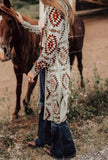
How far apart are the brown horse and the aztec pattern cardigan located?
0.74 feet

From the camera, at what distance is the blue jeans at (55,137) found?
294 cm

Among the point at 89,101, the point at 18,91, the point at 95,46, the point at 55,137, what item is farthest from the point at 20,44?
the point at 95,46

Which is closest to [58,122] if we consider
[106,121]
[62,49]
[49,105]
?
[49,105]

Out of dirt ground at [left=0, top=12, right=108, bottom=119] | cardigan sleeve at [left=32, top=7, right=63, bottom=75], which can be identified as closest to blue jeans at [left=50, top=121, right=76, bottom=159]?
cardigan sleeve at [left=32, top=7, right=63, bottom=75]

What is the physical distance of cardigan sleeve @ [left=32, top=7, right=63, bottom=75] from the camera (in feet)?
7.86

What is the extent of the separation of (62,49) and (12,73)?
4.18ft

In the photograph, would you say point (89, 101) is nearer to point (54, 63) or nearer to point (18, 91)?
point (18, 91)

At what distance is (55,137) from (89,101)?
1.32 meters

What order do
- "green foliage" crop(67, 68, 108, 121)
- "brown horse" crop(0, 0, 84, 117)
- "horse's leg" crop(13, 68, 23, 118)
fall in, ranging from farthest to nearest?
"green foliage" crop(67, 68, 108, 121) < "horse's leg" crop(13, 68, 23, 118) < "brown horse" crop(0, 0, 84, 117)

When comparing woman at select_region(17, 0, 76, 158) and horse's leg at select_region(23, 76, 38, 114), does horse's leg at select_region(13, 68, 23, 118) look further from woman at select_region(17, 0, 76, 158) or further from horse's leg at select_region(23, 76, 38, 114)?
woman at select_region(17, 0, 76, 158)

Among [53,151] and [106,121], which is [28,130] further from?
[106,121]

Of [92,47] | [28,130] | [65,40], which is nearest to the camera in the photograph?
[65,40]

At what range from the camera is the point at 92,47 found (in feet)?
15.1

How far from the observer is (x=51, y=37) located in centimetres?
245
